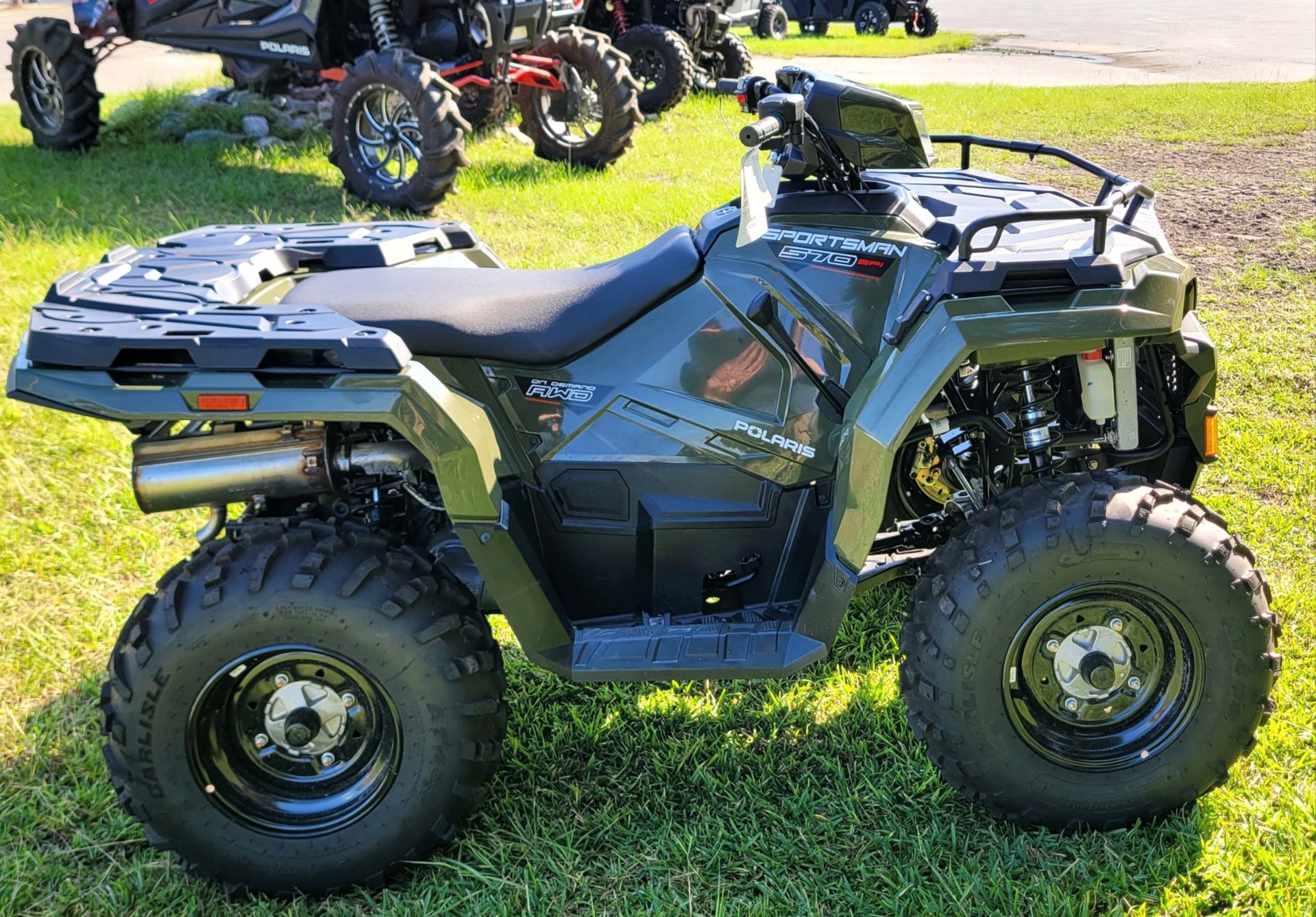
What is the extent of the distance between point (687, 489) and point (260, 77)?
402 inches

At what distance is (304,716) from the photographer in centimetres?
262

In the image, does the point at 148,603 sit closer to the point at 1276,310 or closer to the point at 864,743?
the point at 864,743

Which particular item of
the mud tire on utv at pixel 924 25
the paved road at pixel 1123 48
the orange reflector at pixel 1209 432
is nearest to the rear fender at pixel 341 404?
the orange reflector at pixel 1209 432

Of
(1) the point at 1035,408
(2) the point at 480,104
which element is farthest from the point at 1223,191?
(1) the point at 1035,408

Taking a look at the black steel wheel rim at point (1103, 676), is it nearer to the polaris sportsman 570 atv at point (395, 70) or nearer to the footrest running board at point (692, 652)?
the footrest running board at point (692, 652)

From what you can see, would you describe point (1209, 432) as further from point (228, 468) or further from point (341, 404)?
point (228, 468)

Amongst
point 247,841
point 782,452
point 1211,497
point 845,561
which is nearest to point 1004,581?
point 845,561

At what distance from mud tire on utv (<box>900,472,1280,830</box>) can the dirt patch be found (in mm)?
4537

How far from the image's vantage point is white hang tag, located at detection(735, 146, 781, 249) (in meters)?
2.63

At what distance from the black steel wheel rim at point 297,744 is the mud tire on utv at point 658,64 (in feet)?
31.4

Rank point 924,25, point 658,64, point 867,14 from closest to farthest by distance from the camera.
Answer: point 658,64 < point 924,25 < point 867,14

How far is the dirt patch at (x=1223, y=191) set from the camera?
270 inches

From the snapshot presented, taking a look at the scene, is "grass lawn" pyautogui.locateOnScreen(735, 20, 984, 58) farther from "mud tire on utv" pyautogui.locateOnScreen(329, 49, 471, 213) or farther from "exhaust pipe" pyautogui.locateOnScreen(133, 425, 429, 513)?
"exhaust pipe" pyautogui.locateOnScreen(133, 425, 429, 513)

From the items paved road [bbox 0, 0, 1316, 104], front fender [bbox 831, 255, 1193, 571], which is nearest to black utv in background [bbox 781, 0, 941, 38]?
paved road [bbox 0, 0, 1316, 104]
